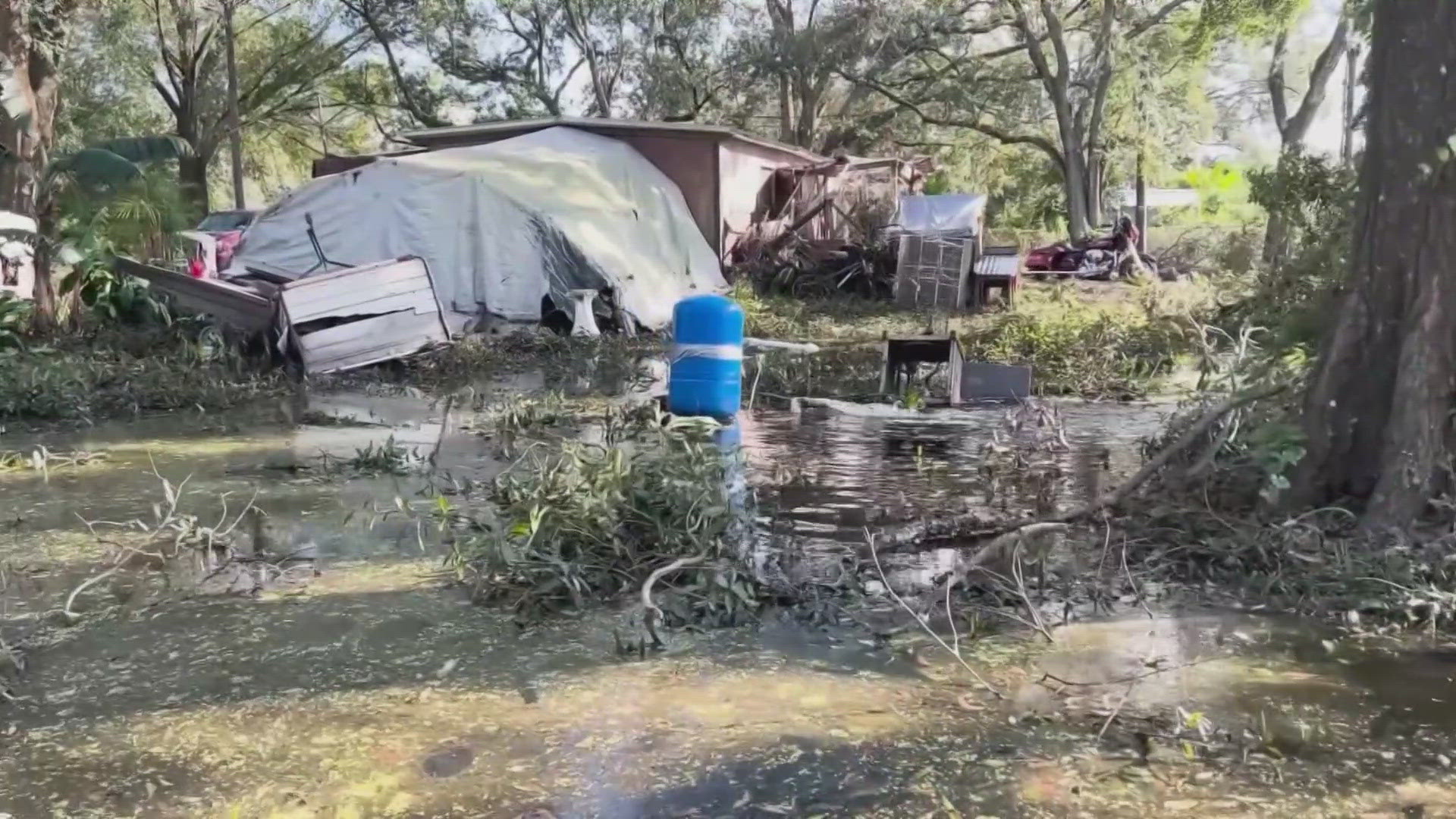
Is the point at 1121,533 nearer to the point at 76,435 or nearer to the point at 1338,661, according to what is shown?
the point at 1338,661

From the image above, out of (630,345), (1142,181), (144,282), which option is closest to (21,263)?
(144,282)

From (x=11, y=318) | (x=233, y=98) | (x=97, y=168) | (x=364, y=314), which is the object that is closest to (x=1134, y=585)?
(x=364, y=314)

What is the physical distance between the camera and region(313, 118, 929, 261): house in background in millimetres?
Result: 19016

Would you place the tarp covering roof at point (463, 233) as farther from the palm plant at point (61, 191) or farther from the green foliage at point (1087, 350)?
the green foliage at point (1087, 350)

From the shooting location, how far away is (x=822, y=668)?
3.98 metres

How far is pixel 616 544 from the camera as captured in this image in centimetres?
490

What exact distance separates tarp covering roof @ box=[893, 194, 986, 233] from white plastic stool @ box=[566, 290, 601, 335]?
7487mm

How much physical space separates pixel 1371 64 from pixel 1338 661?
9.60ft

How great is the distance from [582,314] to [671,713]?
37.0 feet

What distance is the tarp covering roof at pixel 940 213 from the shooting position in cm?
2020

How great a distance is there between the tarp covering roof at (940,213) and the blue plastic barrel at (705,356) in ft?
40.2

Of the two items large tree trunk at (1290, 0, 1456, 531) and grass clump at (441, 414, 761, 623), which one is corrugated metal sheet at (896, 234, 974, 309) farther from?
grass clump at (441, 414, 761, 623)

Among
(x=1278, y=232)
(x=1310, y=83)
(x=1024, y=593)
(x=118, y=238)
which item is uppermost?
(x=1310, y=83)

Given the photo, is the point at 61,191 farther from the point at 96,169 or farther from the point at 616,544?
the point at 616,544
